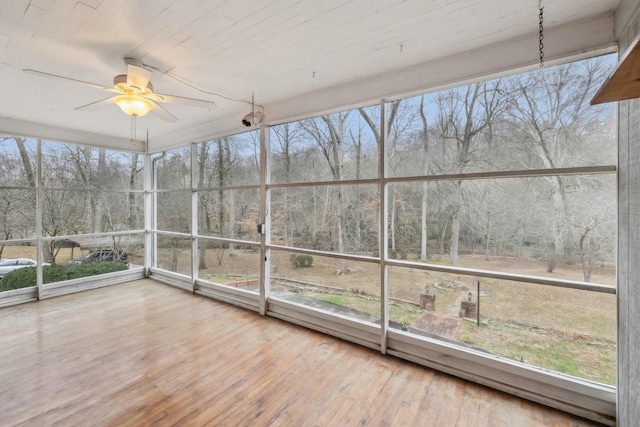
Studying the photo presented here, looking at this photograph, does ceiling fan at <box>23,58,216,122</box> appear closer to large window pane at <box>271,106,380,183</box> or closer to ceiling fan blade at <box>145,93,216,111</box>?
ceiling fan blade at <box>145,93,216,111</box>

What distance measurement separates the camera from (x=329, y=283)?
12.0ft

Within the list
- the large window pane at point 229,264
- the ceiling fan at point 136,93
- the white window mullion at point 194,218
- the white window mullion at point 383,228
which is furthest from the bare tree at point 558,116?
the white window mullion at point 194,218

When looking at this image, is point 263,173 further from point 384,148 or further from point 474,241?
point 474,241

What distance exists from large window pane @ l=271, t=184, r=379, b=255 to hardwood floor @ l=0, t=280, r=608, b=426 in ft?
3.59

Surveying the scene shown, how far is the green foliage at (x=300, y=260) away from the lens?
372cm

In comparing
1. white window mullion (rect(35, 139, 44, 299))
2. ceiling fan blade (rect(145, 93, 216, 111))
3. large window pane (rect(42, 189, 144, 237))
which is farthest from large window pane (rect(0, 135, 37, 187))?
ceiling fan blade (rect(145, 93, 216, 111))

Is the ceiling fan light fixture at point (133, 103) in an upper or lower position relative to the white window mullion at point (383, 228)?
upper

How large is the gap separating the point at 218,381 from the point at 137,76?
104 inches

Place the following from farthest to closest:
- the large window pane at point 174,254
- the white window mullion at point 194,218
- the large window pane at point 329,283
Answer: the large window pane at point 174,254 → the white window mullion at point 194,218 → the large window pane at point 329,283

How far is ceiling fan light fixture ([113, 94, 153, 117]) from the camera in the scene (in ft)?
8.18

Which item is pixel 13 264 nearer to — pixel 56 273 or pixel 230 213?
pixel 56 273

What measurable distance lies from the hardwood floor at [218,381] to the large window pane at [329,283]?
42cm

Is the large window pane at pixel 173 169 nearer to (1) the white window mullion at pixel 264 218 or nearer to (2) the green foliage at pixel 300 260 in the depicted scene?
(1) the white window mullion at pixel 264 218

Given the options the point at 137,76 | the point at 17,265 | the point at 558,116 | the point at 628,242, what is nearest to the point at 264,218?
the point at 137,76
